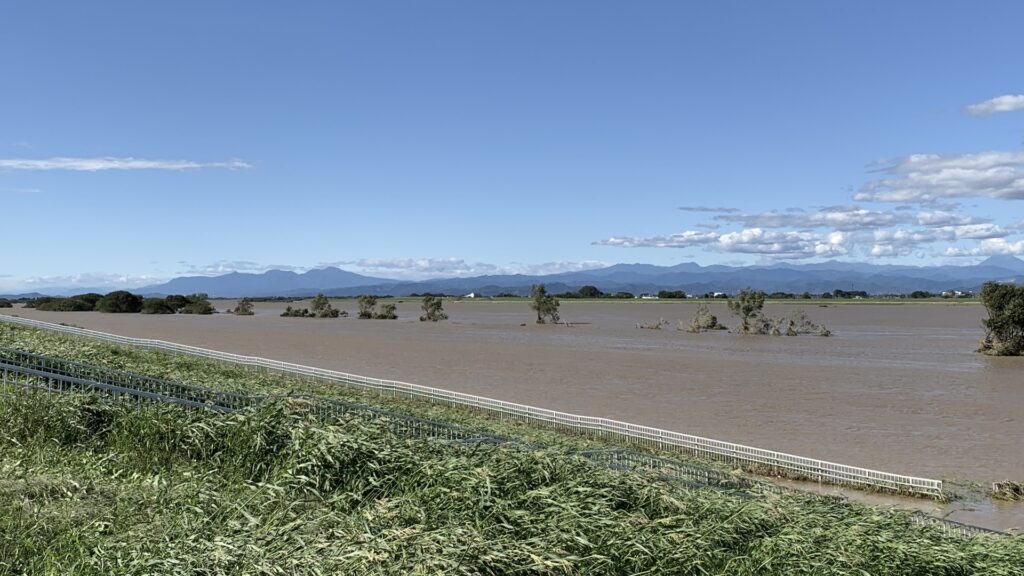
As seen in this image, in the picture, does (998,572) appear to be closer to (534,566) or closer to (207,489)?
(534,566)

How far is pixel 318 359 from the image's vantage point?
47.4 m

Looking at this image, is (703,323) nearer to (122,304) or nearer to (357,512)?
(357,512)

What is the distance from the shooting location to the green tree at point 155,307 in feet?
392

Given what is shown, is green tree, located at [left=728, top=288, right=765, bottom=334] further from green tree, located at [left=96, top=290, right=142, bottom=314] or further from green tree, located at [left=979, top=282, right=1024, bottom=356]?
green tree, located at [left=96, top=290, right=142, bottom=314]

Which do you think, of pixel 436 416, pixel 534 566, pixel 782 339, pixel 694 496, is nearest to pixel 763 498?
pixel 694 496

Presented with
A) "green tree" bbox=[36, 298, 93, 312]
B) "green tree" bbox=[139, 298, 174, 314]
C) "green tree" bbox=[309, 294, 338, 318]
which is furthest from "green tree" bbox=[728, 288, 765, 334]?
"green tree" bbox=[36, 298, 93, 312]

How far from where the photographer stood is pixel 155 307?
120062mm

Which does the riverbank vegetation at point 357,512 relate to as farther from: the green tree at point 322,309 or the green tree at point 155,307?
the green tree at point 155,307

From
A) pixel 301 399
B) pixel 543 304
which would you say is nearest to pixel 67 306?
pixel 543 304

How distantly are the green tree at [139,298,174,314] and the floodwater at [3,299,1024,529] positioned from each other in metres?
57.5

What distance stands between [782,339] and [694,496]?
62.8 meters

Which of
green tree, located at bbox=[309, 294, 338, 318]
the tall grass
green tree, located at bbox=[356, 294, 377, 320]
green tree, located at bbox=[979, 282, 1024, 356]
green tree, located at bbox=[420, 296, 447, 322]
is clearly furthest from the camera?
green tree, located at bbox=[309, 294, 338, 318]

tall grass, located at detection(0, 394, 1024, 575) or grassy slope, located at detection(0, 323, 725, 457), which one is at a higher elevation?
tall grass, located at detection(0, 394, 1024, 575)

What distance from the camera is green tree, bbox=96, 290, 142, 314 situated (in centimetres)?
12112
